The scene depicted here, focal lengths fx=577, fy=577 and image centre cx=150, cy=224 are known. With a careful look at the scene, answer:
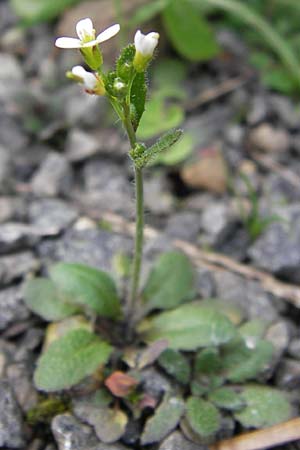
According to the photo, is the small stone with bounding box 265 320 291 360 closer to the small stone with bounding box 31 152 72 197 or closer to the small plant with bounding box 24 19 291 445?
the small plant with bounding box 24 19 291 445

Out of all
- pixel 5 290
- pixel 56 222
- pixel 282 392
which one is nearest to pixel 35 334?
pixel 5 290

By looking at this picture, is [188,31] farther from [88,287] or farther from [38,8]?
[88,287]

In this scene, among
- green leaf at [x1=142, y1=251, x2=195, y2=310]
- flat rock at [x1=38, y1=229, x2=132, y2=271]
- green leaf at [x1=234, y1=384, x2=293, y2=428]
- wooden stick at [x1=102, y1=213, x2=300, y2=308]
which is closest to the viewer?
green leaf at [x1=234, y1=384, x2=293, y2=428]

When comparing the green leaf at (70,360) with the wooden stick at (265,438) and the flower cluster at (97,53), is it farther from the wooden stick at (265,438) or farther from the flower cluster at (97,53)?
the flower cluster at (97,53)

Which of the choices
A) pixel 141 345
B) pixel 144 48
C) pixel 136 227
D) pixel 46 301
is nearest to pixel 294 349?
pixel 141 345

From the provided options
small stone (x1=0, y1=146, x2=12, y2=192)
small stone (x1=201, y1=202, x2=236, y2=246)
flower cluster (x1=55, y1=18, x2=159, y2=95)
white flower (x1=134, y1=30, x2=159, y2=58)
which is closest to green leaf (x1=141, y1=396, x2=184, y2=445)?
small stone (x1=201, y1=202, x2=236, y2=246)

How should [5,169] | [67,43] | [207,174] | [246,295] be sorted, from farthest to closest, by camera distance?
[207,174]
[5,169]
[246,295]
[67,43]
